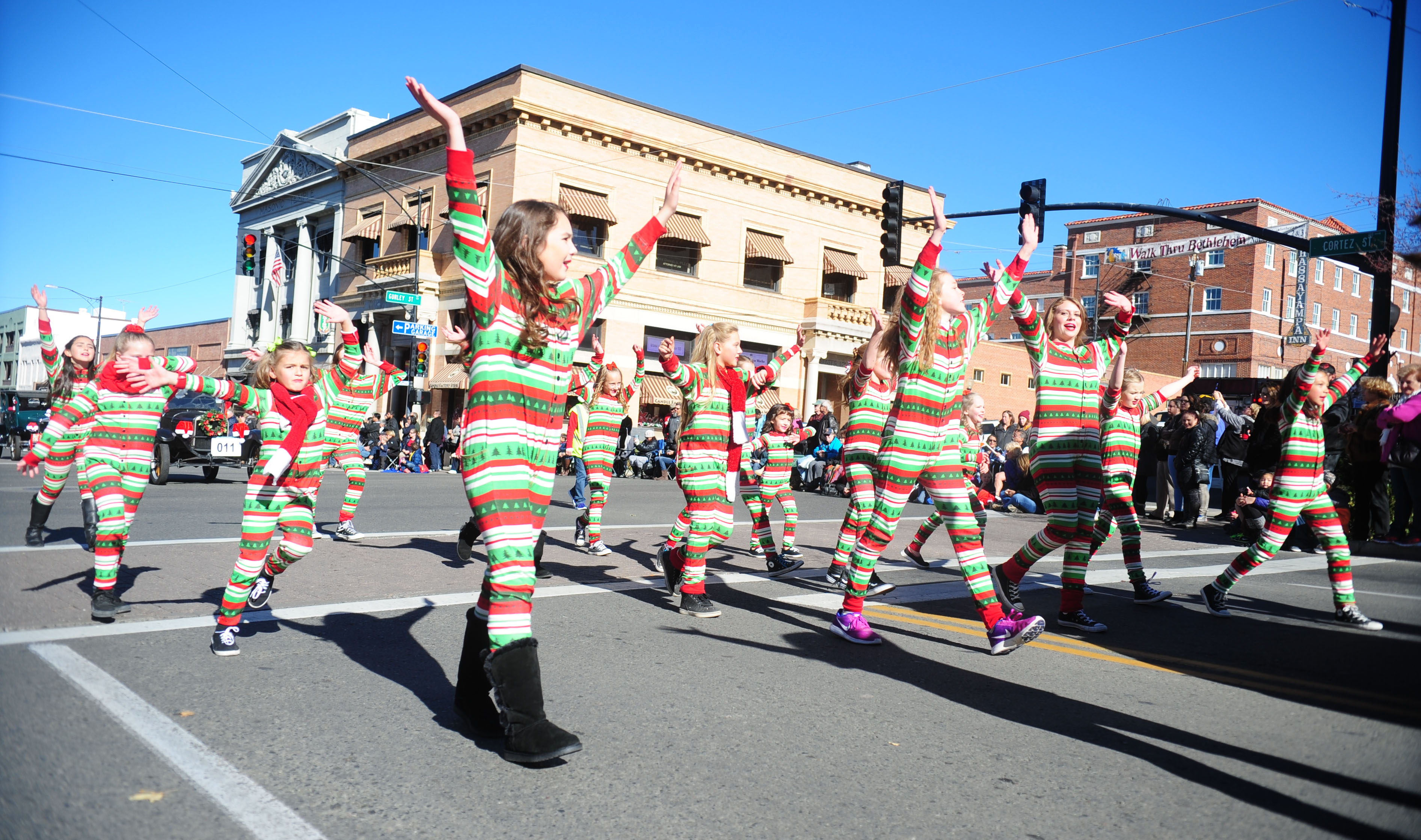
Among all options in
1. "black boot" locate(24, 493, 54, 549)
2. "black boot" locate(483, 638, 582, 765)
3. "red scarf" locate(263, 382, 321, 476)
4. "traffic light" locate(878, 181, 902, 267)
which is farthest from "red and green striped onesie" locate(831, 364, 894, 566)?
"traffic light" locate(878, 181, 902, 267)

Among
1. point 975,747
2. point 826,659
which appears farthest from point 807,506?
point 975,747

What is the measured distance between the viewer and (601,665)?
15.4 feet

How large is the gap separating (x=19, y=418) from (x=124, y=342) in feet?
74.7

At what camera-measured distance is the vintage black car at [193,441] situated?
15867mm

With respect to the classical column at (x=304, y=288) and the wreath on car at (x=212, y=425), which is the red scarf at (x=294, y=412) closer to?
the wreath on car at (x=212, y=425)

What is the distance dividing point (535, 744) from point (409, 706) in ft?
3.18

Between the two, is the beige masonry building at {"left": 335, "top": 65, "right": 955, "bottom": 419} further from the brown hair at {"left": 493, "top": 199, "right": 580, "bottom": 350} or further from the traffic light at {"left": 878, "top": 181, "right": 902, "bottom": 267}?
the brown hair at {"left": 493, "top": 199, "right": 580, "bottom": 350}

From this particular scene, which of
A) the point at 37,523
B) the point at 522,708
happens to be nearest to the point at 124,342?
the point at 37,523

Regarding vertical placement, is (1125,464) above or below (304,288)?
below

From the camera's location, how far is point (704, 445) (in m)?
6.35

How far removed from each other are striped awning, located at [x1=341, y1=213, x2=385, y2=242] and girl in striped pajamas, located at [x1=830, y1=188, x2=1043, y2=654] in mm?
32577

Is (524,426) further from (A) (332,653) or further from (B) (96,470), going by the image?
(B) (96,470)

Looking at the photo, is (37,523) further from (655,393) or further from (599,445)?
(655,393)

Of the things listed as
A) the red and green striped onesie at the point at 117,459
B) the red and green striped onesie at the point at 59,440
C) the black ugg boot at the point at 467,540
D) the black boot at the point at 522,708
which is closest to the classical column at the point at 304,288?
the red and green striped onesie at the point at 59,440
